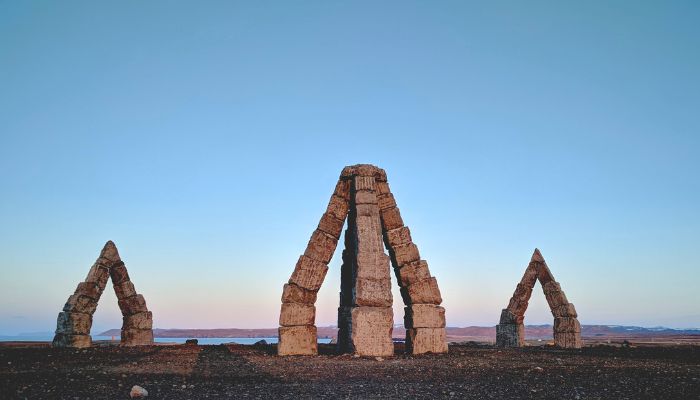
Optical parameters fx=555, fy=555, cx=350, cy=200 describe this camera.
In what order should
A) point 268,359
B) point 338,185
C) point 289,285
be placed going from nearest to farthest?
1. point 268,359
2. point 289,285
3. point 338,185

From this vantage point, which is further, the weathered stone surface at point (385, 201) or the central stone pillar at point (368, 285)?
the weathered stone surface at point (385, 201)

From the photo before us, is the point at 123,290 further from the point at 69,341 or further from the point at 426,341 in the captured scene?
the point at 426,341

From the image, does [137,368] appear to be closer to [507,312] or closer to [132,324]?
[132,324]

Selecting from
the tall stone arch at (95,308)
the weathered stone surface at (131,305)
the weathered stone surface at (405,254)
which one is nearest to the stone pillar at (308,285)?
the weathered stone surface at (405,254)

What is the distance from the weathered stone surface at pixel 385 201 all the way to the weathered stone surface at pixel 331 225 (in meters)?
1.25

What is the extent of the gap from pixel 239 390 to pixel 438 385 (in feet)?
9.53

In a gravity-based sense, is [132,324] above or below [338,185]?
below

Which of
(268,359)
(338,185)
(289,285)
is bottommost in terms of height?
(268,359)

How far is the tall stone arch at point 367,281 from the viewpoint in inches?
531

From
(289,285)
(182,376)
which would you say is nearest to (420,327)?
(289,285)

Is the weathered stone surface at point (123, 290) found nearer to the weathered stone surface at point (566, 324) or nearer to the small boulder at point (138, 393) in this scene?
the small boulder at point (138, 393)

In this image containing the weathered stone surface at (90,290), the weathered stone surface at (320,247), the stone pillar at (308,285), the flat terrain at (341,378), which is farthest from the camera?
the weathered stone surface at (90,290)

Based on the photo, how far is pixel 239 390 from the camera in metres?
7.72

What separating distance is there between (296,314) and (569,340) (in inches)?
470
